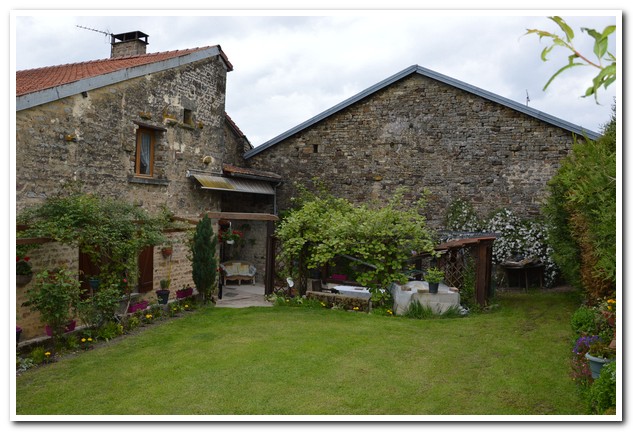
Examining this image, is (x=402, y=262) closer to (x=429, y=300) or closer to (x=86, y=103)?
(x=429, y=300)

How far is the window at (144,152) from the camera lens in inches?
412

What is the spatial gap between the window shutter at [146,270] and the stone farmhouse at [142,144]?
21mm

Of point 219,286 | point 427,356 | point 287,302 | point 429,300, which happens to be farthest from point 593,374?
point 219,286

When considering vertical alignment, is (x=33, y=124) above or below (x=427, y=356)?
above

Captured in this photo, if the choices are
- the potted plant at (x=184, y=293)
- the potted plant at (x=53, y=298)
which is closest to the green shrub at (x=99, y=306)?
the potted plant at (x=53, y=298)

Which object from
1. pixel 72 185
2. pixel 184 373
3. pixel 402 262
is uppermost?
pixel 72 185

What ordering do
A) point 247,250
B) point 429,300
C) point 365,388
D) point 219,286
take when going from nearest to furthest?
1. point 365,388
2. point 429,300
3. point 219,286
4. point 247,250

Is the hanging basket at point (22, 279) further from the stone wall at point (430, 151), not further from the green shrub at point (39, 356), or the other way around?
the stone wall at point (430, 151)

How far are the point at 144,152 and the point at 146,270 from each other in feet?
8.26

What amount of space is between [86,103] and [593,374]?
8.75 m

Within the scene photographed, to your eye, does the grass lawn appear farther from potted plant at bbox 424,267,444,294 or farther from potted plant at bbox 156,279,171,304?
potted plant at bbox 156,279,171,304

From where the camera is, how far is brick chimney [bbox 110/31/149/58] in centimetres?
1353

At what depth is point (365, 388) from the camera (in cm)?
561

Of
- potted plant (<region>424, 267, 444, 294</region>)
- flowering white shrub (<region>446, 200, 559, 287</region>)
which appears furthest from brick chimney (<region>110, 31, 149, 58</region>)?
potted plant (<region>424, 267, 444, 294</region>)
